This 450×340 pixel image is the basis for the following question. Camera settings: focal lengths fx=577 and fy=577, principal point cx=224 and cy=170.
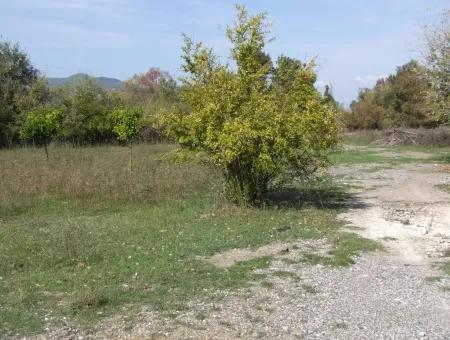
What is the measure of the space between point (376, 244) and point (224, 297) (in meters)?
3.76

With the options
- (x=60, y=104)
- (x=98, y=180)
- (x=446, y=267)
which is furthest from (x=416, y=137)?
(x=446, y=267)

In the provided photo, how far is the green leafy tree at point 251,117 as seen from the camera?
449 inches

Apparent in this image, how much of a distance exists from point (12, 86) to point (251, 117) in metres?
26.3

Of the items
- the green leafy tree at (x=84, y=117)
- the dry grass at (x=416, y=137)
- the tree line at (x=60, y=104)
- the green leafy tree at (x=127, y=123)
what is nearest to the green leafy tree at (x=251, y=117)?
the green leafy tree at (x=127, y=123)

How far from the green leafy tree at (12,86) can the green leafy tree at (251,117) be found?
2265 cm

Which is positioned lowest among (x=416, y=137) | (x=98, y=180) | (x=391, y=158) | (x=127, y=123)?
(x=98, y=180)

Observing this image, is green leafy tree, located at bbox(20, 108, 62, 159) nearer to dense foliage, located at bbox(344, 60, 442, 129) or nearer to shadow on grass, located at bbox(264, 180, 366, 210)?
shadow on grass, located at bbox(264, 180, 366, 210)

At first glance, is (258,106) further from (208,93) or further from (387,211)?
(387,211)

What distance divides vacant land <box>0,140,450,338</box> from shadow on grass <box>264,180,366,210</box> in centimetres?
6

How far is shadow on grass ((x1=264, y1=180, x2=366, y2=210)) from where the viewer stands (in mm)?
13188

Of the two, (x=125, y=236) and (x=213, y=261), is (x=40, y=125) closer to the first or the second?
(x=125, y=236)

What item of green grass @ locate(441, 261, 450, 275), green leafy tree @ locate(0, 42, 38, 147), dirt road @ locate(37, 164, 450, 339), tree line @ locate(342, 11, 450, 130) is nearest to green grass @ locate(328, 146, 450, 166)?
tree line @ locate(342, 11, 450, 130)

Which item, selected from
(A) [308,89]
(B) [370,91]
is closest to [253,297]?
(A) [308,89]

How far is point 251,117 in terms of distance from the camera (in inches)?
450
